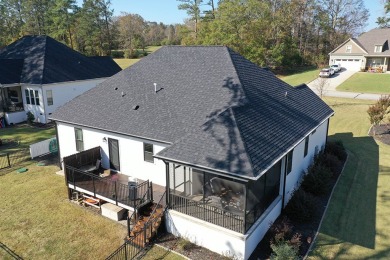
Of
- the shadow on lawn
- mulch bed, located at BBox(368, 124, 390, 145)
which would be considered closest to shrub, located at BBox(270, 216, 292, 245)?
the shadow on lawn

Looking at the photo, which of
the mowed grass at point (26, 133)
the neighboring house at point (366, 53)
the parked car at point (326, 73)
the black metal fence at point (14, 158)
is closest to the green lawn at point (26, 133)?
the mowed grass at point (26, 133)

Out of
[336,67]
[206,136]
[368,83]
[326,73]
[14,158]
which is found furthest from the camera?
[336,67]

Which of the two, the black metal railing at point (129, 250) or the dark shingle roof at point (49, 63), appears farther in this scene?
the dark shingle roof at point (49, 63)

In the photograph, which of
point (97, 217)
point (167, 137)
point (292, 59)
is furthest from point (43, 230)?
point (292, 59)

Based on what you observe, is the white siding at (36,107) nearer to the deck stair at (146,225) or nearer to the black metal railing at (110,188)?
the black metal railing at (110,188)

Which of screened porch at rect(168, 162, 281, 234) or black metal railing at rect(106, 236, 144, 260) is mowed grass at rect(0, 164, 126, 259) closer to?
black metal railing at rect(106, 236, 144, 260)

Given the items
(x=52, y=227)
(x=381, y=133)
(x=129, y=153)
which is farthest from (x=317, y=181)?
Result: (x=381, y=133)

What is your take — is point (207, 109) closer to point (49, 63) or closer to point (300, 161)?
point (300, 161)
